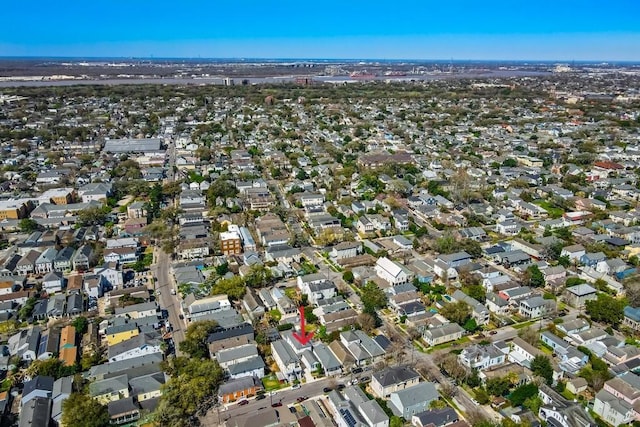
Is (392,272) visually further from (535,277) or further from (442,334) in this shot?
(535,277)

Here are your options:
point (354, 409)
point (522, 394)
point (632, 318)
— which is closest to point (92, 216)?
point (354, 409)

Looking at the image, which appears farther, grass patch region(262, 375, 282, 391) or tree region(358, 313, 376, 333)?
tree region(358, 313, 376, 333)

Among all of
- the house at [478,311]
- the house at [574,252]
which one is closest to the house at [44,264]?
the house at [478,311]

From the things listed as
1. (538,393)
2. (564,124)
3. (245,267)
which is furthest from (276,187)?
(564,124)

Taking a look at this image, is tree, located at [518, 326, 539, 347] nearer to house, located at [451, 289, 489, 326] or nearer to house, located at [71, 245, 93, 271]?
house, located at [451, 289, 489, 326]

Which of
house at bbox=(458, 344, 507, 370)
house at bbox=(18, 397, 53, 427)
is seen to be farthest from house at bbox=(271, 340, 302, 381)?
house at bbox=(18, 397, 53, 427)

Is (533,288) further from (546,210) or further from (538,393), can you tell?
(546,210)
